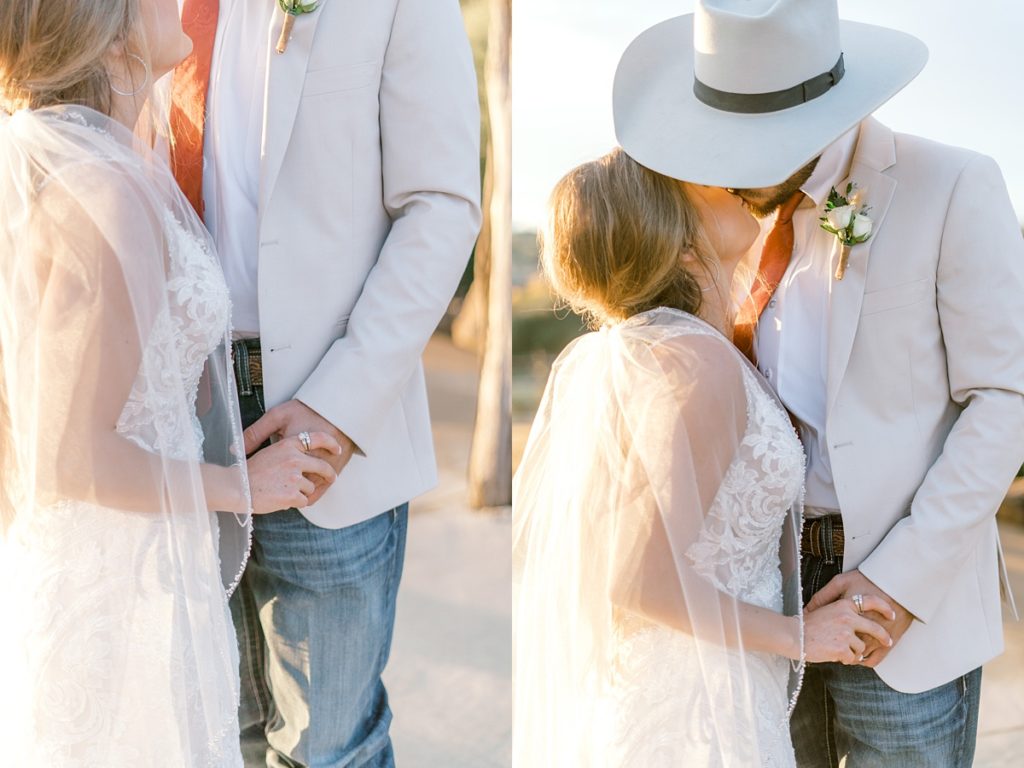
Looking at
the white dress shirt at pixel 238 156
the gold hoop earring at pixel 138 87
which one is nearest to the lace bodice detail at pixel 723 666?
the white dress shirt at pixel 238 156

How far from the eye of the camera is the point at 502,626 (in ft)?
19.4

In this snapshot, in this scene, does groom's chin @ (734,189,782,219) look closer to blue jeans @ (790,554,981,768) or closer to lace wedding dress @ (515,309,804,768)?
lace wedding dress @ (515,309,804,768)

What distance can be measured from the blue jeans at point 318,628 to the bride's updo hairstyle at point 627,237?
0.65m

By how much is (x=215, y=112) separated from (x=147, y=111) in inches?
7.2

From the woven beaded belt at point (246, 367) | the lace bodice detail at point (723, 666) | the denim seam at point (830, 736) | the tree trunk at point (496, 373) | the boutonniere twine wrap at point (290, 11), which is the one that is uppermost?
the boutonniere twine wrap at point (290, 11)

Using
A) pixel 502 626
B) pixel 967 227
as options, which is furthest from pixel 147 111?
pixel 502 626

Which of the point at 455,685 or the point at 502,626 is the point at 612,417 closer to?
the point at 455,685

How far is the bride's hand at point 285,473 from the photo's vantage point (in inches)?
76.7

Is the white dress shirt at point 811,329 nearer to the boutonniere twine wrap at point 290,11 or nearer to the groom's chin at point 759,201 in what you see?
the groom's chin at point 759,201

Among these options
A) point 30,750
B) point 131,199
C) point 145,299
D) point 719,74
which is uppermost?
point 719,74

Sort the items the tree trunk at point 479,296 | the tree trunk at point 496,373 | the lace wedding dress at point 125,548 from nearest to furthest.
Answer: the lace wedding dress at point 125,548, the tree trunk at point 496,373, the tree trunk at point 479,296

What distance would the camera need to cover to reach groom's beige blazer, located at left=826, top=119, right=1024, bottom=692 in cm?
196

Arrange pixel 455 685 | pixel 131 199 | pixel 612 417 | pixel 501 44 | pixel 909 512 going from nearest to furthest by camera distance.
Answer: pixel 131 199
pixel 612 417
pixel 909 512
pixel 455 685
pixel 501 44

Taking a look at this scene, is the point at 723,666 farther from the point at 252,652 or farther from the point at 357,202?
the point at 357,202
